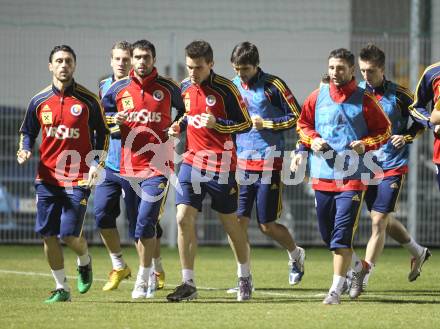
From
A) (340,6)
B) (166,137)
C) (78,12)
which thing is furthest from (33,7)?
(166,137)

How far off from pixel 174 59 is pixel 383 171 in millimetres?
7505

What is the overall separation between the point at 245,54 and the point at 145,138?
5.16 ft

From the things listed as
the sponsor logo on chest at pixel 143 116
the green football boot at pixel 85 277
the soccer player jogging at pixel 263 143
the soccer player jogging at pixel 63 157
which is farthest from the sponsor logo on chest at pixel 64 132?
the soccer player jogging at pixel 263 143

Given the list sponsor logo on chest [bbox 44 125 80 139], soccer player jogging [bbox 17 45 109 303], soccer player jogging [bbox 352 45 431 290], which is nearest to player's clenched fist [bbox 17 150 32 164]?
soccer player jogging [bbox 17 45 109 303]

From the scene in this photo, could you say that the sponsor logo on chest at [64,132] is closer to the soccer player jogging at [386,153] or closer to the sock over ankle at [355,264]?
the sock over ankle at [355,264]

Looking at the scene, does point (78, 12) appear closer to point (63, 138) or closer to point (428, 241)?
point (428, 241)

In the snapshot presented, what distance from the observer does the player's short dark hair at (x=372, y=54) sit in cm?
1239

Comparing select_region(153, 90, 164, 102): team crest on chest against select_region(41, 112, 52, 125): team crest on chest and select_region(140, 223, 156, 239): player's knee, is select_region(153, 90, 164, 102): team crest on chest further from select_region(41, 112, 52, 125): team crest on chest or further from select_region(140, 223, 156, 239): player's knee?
select_region(140, 223, 156, 239): player's knee

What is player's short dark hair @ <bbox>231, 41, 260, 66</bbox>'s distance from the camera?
12734 mm

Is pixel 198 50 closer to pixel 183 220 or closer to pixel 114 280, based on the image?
pixel 183 220

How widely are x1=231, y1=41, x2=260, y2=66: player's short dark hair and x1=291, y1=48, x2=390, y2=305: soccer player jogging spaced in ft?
5.48

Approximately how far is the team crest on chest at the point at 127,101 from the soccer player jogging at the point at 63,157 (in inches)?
19.8

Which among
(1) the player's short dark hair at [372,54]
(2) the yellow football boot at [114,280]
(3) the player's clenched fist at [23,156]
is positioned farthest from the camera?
(2) the yellow football boot at [114,280]

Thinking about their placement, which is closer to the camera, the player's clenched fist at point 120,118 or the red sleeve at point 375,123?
the red sleeve at point 375,123
